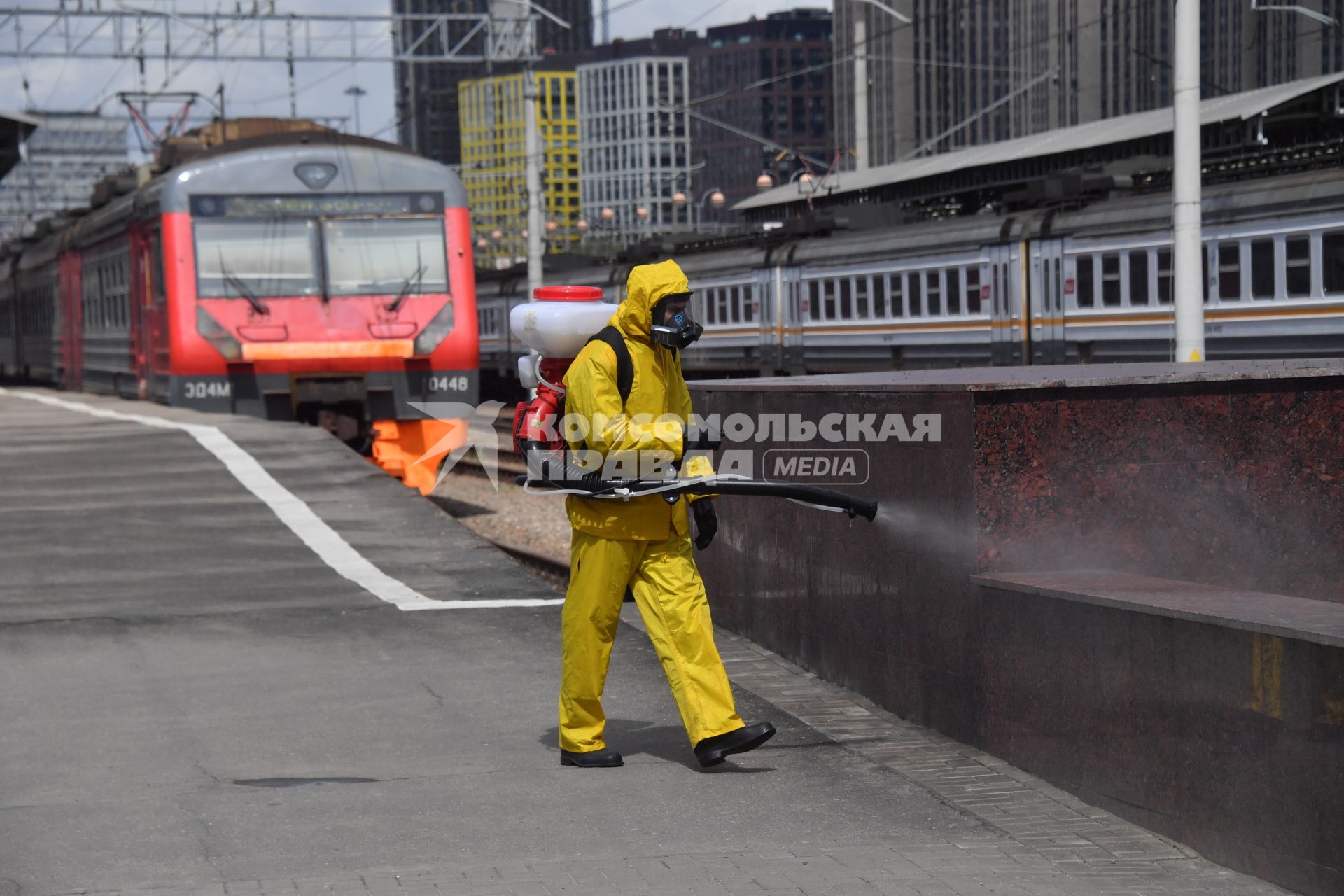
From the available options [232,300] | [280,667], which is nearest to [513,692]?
[280,667]

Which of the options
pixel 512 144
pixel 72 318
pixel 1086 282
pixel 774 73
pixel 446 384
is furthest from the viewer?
pixel 774 73

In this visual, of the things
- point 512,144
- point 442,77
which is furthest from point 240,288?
point 442,77

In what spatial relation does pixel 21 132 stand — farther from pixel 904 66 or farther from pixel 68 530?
pixel 904 66

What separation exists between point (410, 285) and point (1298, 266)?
30.1ft

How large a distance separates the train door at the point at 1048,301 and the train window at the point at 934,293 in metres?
2.37

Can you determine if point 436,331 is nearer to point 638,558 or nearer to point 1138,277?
point 1138,277

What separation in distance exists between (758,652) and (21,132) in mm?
25525

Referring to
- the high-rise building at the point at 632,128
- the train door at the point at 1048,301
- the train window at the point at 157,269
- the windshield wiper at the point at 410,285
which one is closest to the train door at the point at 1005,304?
the train door at the point at 1048,301

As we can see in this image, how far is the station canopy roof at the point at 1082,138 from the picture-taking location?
30312 mm

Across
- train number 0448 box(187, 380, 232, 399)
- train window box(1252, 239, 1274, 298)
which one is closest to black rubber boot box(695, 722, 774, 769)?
train number 0448 box(187, 380, 232, 399)

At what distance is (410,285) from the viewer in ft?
57.8

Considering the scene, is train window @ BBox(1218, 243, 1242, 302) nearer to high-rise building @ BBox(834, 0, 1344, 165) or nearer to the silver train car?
the silver train car

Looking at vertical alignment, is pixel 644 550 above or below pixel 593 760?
above

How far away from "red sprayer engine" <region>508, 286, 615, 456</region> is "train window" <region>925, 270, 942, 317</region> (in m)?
20.5
